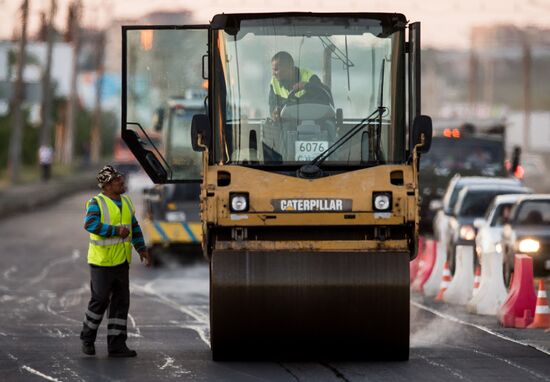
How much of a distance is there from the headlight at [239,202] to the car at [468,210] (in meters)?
13.5

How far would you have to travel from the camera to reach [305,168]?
46.7 ft

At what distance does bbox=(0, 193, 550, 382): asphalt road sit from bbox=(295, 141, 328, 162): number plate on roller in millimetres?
1839

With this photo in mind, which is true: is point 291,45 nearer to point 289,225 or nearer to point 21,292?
point 289,225

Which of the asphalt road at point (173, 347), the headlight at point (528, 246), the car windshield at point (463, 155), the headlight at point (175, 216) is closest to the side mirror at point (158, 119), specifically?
the headlight at point (175, 216)

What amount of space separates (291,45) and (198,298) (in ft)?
27.5

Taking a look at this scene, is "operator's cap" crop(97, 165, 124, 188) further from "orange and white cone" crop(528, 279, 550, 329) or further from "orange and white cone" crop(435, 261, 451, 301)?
"orange and white cone" crop(435, 261, 451, 301)

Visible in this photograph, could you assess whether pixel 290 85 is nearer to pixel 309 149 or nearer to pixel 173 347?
pixel 309 149

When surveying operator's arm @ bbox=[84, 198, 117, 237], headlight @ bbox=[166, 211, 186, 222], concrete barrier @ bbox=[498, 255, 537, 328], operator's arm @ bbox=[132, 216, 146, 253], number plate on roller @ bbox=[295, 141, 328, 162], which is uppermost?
number plate on roller @ bbox=[295, 141, 328, 162]

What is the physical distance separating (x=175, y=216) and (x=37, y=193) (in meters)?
30.4

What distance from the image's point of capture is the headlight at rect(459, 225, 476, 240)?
27.5 metres

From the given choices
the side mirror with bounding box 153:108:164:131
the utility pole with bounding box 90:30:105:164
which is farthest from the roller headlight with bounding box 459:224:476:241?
the utility pole with bounding box 90:30:105:164

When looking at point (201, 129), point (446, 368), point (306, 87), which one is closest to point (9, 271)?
point (306, 87)

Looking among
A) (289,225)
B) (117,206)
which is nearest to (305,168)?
(289,225)

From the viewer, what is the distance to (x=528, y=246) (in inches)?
948
